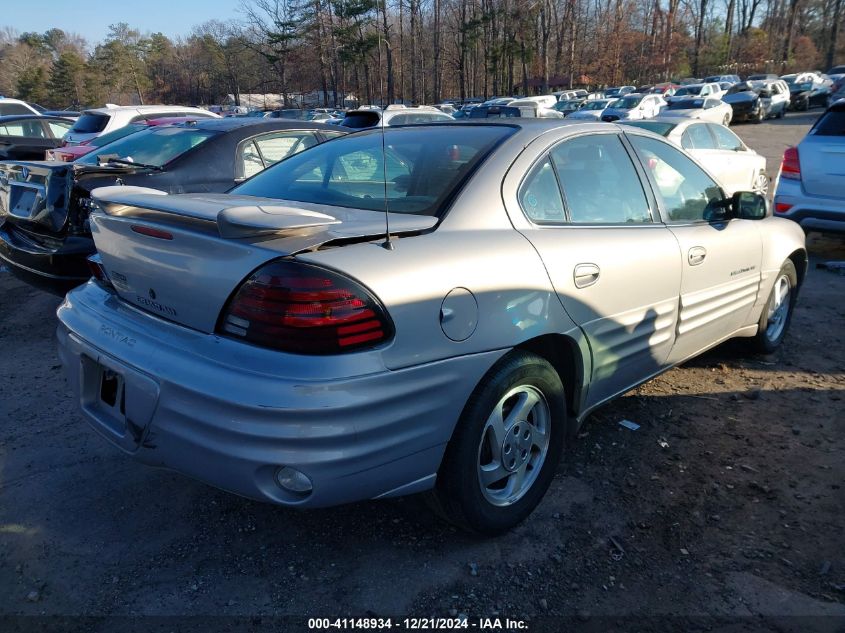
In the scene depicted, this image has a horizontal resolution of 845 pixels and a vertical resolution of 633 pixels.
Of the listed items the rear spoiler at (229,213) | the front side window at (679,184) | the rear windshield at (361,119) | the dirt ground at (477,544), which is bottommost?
the dirt ground at (477,544)

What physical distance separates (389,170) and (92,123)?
11277 millimetres

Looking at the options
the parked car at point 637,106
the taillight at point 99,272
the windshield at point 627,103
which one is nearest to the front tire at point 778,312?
the taillight at point 99,272

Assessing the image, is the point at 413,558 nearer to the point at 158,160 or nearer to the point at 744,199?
the point at 744,199

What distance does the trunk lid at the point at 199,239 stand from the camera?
2.04 meters

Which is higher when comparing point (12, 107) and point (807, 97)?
point (12, 107)

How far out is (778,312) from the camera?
4555mm

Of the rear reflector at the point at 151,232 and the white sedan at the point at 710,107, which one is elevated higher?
the rear reflector at the point at 151,232

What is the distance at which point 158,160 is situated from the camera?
5848mm

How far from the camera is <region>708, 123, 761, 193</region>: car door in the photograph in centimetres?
1034

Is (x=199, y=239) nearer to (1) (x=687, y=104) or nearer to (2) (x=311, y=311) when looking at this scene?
(2) (x=311, y=311)

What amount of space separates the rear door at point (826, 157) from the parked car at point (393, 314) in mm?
4610

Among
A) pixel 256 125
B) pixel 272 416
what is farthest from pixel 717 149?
pixel 272 416

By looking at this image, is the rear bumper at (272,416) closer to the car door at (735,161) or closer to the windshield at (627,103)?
the car door at (735,161)

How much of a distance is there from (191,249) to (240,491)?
0.84m
